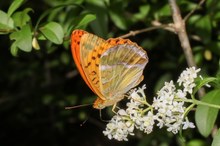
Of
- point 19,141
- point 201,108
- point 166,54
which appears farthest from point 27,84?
point 201,108

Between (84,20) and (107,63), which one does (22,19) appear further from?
(107,63)

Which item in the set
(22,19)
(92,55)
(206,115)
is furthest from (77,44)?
(206,115)

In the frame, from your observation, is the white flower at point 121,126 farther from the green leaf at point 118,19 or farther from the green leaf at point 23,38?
the green leaf at point 118,19

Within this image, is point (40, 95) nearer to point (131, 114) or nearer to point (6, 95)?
point (6, 95)

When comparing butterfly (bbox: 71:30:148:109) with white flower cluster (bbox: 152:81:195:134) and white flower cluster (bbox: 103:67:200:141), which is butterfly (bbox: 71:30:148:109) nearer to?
white flower cluster (bbox: 103:67:200:141)

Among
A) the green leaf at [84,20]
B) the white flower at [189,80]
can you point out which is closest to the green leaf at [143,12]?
the green leaf at [84,20]

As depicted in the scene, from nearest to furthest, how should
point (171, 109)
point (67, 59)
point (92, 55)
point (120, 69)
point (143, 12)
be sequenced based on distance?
point (171, 109), point (92, 55), point (120, 69), point (143, 12), point (67, 59)

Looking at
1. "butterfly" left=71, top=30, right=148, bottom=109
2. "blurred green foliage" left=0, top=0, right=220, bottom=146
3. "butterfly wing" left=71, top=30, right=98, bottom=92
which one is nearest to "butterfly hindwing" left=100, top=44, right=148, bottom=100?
"butterfly" left=71, top=30, right=148, bottom=109
